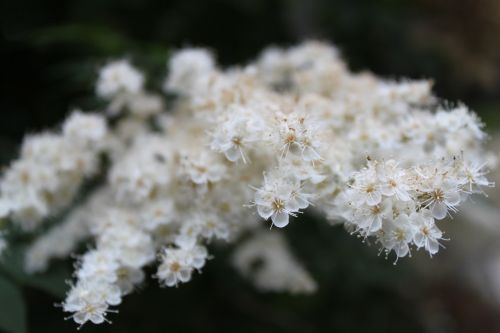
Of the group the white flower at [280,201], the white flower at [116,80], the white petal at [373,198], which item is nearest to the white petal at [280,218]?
the white flower at [280,201]

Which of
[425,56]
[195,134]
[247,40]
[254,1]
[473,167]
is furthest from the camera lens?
[425,56]

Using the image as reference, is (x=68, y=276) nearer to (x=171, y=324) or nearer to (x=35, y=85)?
(x=171, y=324)

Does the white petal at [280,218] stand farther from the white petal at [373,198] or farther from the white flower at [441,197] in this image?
the white flower at [441,197]

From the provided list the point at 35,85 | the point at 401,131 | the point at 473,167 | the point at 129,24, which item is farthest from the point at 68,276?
the point at 129,24

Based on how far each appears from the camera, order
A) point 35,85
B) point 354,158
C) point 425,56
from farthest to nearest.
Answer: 1. point 425,56
2. point 35,85
3. point 354,158

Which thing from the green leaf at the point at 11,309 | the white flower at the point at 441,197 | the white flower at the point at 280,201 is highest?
the white flower at the point at 441,197

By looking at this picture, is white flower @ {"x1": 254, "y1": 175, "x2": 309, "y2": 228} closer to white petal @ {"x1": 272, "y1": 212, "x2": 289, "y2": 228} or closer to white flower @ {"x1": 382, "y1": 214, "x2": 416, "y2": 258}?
white petal @ {"x1": 272, "y1": 212, "x2": 289, "y2": 228}

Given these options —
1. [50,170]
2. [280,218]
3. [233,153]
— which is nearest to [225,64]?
[50,170]

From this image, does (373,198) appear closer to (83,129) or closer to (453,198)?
(453,198)
